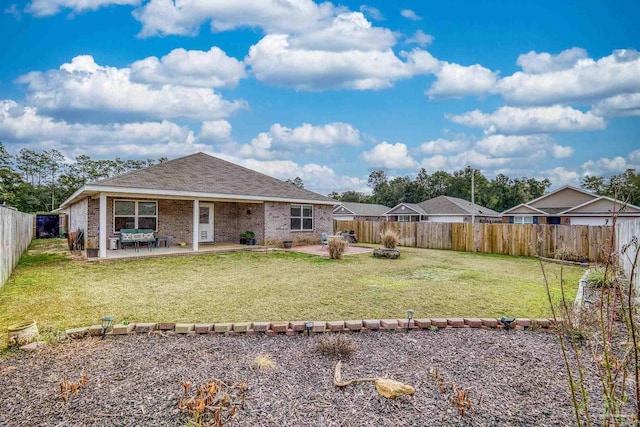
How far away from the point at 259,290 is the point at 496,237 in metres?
13.0

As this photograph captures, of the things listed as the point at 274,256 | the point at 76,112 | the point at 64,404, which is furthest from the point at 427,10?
the point at 76,112

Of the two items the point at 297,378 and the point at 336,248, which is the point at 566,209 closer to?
the point at 336,248

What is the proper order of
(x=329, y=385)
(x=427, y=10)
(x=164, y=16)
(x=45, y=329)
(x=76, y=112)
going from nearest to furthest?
1. (x=329, y=385)
2. (x=45, y=329)
3. (x=164, y=16)
4. (x=427, y=10)
5. (x=76, y=112)

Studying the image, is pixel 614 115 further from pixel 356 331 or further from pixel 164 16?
pixel 164 16

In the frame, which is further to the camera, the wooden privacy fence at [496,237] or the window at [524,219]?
the window at [524,219]

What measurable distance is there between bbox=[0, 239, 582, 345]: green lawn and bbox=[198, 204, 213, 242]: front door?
16.0ft

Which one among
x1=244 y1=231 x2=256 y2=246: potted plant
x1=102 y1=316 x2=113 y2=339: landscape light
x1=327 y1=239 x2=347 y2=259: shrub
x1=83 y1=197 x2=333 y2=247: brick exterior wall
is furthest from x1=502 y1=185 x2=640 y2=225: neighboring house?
x1=102 y1=316 x2=113 y2=339: landscape light

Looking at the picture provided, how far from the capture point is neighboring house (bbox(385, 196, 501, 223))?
35.3 m

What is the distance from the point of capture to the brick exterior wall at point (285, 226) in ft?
55.1

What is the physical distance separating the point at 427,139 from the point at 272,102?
1445 centimetres

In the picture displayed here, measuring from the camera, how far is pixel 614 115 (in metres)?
14.4

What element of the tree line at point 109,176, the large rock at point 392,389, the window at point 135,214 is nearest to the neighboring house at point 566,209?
the tree line at point 109,176

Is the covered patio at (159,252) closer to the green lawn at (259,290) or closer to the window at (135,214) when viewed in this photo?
the green lawn at (259,290)

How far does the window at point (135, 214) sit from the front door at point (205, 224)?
239 cm
